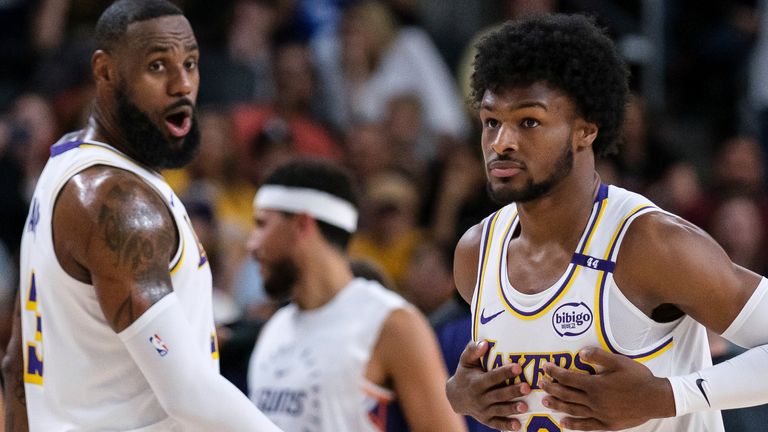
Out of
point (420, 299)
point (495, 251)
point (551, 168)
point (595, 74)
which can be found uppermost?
point (595, 74)

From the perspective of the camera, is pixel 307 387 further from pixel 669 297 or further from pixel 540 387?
pixel 669 297

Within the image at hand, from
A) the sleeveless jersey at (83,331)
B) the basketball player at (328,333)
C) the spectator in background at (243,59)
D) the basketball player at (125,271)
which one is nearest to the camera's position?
the basketball player at (125,271)

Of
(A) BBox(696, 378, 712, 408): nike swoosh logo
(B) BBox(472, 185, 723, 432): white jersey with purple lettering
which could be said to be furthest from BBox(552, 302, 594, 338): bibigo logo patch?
(A) BBox(696, 378, 712, 408): nike swoosh logo

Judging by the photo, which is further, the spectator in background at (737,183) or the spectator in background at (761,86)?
the spectator in background at (761,86)

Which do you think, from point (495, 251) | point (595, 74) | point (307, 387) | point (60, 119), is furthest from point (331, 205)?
point (60, 119)

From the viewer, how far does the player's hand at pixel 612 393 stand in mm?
3633

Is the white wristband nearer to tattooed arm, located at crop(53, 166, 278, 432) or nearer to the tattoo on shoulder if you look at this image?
tattooed arm, located at crop(53, 166, 278, 432)

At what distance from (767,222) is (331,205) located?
453cm

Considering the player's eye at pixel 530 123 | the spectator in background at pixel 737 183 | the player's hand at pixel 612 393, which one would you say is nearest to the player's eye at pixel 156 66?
the player's eye at pixel 530 123

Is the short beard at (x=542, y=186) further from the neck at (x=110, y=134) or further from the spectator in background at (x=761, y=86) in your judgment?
the spectator in background at (x=761, y=86)

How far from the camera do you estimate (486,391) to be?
3.98m

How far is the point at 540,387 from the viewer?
388 cm

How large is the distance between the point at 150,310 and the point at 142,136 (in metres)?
0.75

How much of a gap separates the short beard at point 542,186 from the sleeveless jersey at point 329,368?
6.29 ft
